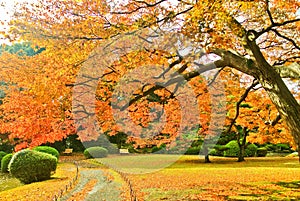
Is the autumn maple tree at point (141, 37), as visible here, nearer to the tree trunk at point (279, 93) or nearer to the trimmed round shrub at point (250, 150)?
the tree trunk at point (279, 93)

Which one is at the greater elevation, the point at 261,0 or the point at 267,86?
the point at 261,0

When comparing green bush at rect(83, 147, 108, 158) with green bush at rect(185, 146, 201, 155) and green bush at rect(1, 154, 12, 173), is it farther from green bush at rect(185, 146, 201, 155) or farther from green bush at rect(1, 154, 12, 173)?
green bush at rect(1, 154, 12, 173)

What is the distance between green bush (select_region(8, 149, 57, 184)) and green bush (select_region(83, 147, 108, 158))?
13600 millimetres

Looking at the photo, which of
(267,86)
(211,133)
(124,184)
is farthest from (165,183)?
(211,133)

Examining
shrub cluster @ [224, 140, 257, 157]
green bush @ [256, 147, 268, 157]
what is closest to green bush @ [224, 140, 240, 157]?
shrub cluster @ [224, 140, 257, 157]

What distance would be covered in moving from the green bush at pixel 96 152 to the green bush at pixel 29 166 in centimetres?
1360

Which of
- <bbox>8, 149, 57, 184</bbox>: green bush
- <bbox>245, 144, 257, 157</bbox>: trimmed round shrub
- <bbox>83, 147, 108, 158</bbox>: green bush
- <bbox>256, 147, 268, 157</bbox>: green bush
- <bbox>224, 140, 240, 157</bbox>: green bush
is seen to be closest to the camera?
<bbox>8, 149, 57, 184</bbox>: green bush

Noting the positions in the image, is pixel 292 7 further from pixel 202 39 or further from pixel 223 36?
pixel 202 39

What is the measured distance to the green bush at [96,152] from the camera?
95.0 ft

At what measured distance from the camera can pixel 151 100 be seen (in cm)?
1180

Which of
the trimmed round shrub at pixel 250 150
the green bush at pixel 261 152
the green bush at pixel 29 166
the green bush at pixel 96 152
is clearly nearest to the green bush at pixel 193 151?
the trimmed round shrub at pixel 250 150

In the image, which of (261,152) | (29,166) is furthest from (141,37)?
(261,152)

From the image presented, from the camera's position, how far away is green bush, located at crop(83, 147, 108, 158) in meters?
29.0

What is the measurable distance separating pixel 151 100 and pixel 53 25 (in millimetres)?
5701
